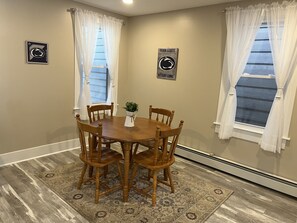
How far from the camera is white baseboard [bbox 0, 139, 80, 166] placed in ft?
10.3

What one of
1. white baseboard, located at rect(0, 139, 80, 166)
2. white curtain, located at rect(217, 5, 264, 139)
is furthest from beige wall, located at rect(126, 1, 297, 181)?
white baseboard, located at rect(0, 139, 80, 166)

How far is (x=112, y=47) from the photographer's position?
4.05 m

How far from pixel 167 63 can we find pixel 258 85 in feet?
5.05

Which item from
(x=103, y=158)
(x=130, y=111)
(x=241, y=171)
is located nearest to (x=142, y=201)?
(x=103, y=158)

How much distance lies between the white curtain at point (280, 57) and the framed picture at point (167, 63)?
1502 millimetres

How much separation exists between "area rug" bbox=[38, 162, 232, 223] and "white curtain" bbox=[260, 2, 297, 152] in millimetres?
918

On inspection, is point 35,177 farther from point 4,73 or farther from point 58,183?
point 4,73

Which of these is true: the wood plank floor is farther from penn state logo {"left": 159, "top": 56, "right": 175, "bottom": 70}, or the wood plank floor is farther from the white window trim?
penn state logo {"left": 159, "top": 56, "right": 175, "bottom": 70}

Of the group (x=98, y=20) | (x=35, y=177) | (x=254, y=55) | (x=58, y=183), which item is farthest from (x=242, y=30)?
(x=35, y=177)

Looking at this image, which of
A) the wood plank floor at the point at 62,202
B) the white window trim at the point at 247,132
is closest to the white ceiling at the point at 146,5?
the white window trim at the point at 247,132

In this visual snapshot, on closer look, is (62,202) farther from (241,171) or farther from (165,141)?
(241,171)

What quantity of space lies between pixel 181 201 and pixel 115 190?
31.0 inches

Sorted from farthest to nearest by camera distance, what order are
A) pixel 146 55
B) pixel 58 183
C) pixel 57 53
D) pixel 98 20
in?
pixel 146 55 < pixel 98 20 < pixel 57 53 < pixel 58 183

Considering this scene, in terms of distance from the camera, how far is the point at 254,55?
3.02 meters
